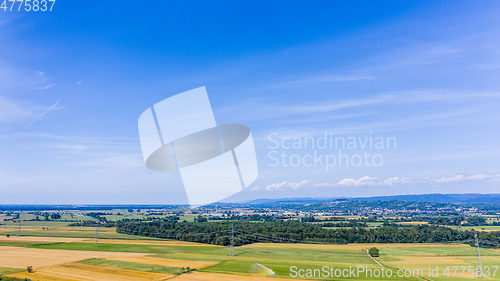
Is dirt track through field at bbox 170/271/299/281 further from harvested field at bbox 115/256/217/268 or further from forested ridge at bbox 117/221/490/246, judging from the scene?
forested ridge at bbox 117/221/490/246

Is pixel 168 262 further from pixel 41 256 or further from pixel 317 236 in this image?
pixel 317 236

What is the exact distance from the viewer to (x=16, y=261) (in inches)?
1062

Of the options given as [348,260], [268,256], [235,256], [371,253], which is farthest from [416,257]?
[235,256]

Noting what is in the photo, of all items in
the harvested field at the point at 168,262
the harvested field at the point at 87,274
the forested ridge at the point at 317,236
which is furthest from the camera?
the forested ridge at the point at 317,236

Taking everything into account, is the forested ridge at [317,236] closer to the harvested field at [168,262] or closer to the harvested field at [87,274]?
the harvested field at [168,262]

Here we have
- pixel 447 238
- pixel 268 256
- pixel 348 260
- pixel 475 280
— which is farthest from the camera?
pixel 447 238

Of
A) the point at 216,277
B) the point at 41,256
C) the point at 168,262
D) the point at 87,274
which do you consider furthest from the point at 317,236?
the point at 41,256

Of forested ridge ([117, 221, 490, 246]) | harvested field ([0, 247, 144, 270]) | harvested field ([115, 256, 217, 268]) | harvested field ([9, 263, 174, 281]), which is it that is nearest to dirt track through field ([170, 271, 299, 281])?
harvested field ([9, 263, 174, 281])

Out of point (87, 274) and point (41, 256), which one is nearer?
point (87, 274)

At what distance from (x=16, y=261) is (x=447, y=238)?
159 feet

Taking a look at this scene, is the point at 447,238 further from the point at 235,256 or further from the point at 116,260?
the point at 116,260

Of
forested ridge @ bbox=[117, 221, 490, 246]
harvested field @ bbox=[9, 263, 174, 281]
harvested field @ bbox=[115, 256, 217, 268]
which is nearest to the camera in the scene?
harvested field @ bbox=[9, 263, 174, 281]

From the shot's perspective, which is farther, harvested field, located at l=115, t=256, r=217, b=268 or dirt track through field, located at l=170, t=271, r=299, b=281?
harvested field, located at l=115, t=256, r=217, b=268

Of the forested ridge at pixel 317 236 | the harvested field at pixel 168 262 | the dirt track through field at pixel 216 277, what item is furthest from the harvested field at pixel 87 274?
the forested ridge at pixel 317 236
